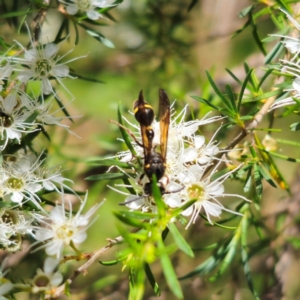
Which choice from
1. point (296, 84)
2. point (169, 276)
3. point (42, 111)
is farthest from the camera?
point (42, 111)

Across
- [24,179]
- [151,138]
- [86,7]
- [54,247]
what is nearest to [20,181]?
[24,179]

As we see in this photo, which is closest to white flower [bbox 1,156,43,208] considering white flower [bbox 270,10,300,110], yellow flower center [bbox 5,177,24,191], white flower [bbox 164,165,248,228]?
yellow flower center [bbox 5,177,24,191]

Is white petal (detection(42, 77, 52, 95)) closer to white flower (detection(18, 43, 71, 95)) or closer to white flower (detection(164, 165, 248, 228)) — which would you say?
white flower (detection(18, 43, 71, 95))

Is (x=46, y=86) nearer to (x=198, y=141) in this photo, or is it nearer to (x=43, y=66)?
(x=43, y=66)

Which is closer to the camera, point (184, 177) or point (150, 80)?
point (184, 177)

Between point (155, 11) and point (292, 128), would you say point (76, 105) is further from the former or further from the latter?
point (292, 128)

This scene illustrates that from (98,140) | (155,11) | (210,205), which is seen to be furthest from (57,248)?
(155,11)

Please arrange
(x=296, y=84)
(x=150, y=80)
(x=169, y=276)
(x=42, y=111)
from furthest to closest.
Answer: (x=150, y=80) → (x=42, y=111) → (x=296, y=84) → (x=169, y=276)
